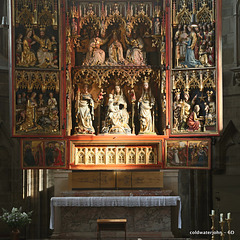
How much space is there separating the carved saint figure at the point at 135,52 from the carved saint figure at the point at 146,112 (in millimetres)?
657

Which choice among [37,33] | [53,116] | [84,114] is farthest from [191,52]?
[37,33]

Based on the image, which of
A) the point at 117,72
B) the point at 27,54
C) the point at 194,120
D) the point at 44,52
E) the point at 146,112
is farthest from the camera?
the point at 117,72

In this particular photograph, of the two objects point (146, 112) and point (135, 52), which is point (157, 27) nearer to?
point (135, 52)

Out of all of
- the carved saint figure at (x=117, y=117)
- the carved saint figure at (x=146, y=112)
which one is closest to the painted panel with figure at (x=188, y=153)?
the carved saint figure at (x=146, y=112)

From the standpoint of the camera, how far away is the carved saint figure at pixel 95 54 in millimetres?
14523

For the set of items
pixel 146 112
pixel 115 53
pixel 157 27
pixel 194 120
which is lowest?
pixel 194 120

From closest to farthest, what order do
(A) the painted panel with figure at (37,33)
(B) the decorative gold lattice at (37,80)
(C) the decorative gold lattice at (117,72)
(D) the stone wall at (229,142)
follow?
Result: (B) the decorative gold lattice at (37,80) → (A) the painted panel with figure at (37,33) → (C) the decorative gold lattice at (117,72) → (D) the stone wall at (229,142)

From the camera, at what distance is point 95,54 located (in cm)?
1457

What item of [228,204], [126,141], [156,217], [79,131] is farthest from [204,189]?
[79,131]

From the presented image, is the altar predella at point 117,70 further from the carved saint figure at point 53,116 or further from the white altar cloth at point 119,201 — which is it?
the white altar cloth at point 119,201

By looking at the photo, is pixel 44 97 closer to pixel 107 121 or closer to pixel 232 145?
pixel 107 121

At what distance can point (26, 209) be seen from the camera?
16.0m

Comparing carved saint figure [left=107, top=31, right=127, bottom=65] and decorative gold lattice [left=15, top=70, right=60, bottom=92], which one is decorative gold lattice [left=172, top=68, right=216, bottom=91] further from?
decorative gold lattice [left=15, top=70, right=60, bottom=92]

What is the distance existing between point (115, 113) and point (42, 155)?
7.80 feet
